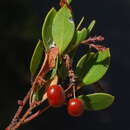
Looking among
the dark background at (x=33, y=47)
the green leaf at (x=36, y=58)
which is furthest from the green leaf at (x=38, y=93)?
the dark background at (x=33, y=47)

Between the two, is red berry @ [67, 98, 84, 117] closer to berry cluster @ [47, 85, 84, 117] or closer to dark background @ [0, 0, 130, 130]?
berry cluster @ [47, 85, 84, 117]

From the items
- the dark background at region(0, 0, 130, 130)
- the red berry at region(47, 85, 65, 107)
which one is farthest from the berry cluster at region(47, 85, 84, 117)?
the dark background at region(0, 0, 130, 130)

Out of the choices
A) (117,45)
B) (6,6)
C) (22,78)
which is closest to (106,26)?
(117,45)

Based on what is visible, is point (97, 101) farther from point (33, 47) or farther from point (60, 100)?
point (33, 47)

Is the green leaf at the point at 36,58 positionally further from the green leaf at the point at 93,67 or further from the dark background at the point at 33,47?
the dark background at the point at 33,47

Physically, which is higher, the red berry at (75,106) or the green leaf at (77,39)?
the green leaf at (77,39)

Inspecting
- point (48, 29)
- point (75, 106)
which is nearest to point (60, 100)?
point (75, 106)
